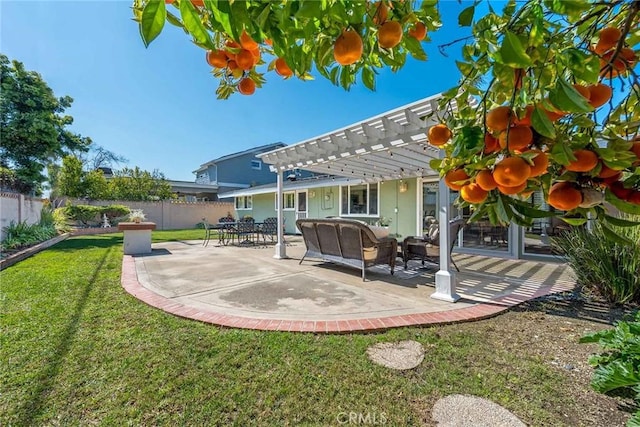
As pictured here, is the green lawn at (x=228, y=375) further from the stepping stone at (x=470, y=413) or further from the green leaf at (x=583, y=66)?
the green leaf at (x=583, y=66)

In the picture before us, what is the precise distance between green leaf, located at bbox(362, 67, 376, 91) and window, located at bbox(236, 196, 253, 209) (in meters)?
19.6

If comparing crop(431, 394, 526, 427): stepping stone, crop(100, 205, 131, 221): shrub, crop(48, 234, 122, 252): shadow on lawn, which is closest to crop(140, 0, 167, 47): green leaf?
crop(431, 394, 526, 427): stepping stone

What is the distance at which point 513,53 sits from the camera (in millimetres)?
699

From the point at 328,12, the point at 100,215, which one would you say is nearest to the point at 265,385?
the point at 328,12

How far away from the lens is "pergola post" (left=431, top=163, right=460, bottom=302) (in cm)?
441

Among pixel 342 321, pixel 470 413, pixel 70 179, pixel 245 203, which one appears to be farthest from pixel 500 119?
pixel 70 179

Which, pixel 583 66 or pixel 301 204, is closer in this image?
pixel 583 66

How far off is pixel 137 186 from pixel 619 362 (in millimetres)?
25241

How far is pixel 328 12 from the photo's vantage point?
0.79 metres

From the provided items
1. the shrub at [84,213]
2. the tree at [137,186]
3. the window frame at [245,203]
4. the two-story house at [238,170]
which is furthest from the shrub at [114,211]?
the two-story house at [238,170]

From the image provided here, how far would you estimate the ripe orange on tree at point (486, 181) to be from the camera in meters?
0.78

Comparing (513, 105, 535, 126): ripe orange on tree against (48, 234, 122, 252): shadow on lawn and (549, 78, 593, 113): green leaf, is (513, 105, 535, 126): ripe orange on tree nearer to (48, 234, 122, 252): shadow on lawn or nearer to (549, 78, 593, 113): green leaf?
(549, 78, 593, 113): green leaf

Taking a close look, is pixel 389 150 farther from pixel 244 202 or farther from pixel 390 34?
pixel 244 202

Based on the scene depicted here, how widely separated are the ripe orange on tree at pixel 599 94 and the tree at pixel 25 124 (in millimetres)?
17359
